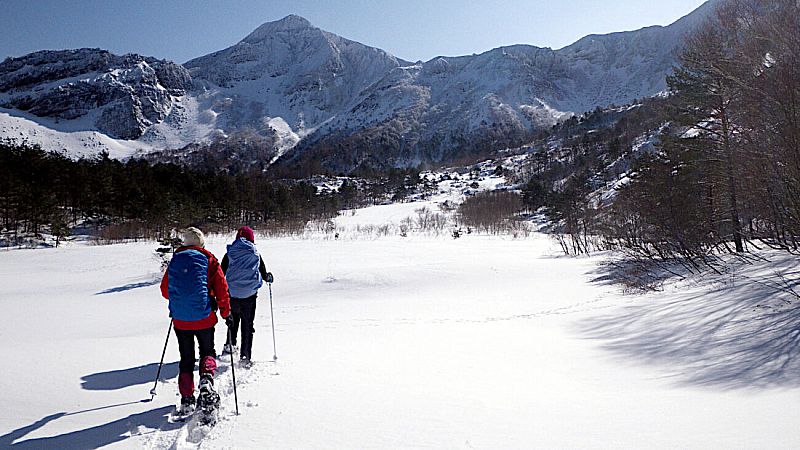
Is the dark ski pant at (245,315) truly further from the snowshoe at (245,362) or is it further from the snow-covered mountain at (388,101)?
the snow-covered mountain at (388,101)

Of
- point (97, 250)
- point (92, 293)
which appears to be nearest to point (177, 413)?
point (92, 293)

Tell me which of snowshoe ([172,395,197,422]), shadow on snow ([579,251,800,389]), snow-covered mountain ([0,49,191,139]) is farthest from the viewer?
snow-covered mountain ([0,49,191,139])

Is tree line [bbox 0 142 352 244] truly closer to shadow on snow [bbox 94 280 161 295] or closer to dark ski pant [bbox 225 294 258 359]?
shadow on snow [bbox 94 280 161 295]

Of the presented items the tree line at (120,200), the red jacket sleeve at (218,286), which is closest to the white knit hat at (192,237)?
the red jacket sleeve at (218,286)

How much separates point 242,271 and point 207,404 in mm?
2325

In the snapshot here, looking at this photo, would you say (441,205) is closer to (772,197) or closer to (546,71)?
(772,197)

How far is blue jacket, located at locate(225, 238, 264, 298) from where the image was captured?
6133mm

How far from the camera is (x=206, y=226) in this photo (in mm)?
38281

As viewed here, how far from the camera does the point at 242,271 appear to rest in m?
Answer: 6.16

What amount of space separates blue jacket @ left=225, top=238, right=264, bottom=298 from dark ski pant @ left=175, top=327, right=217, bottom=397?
5.20ft

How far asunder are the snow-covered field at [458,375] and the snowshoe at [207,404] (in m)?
0.12

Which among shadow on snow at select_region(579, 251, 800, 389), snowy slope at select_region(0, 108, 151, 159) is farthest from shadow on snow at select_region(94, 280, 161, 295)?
snowy slope at select_region(0, 108, 151, 159)

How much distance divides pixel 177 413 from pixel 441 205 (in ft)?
185

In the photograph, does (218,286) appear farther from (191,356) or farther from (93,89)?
(93,89)
